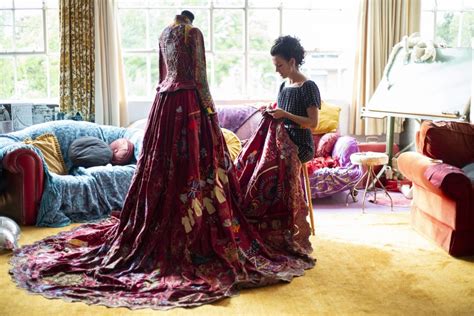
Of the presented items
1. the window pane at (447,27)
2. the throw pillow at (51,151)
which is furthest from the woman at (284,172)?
the window pane at (447,27)

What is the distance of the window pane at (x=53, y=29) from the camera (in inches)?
249

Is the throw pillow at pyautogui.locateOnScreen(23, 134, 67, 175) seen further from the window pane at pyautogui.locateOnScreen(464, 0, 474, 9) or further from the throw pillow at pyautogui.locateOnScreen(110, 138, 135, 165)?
the window pane at pyautogui.locateOnScreen(464, 0, 474, 9)

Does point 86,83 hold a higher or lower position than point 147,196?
higher

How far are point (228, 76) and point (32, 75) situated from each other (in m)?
2.18

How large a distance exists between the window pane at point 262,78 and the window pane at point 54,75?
2.13 m

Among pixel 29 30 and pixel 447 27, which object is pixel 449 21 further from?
pixel 29 30

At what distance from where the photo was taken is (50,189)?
15.2ft

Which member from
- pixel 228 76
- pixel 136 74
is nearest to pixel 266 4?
pixel 228 76

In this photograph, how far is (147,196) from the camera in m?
3.42

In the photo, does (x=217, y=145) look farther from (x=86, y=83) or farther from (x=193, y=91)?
(x=86, y=83)

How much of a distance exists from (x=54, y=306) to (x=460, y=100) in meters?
3.49

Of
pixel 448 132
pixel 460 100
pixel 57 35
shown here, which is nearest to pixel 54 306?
pixel 448 132

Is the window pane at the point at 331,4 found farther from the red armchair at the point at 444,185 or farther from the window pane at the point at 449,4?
the red armchair at the point at 444,185

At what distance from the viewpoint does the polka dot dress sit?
3660 mm
